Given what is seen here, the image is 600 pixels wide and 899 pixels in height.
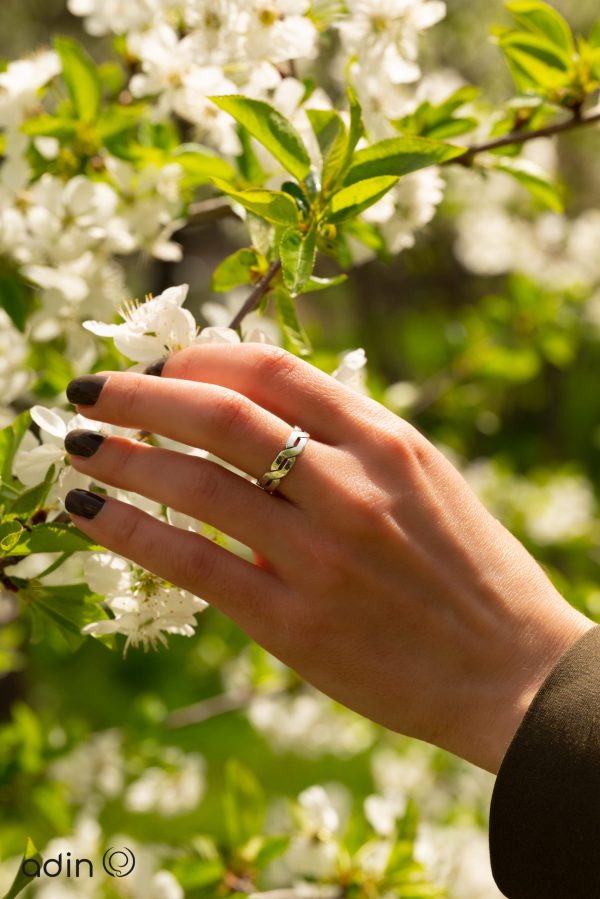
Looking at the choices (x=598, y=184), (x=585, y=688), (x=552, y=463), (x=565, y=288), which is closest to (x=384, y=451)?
(x=585, y=688)

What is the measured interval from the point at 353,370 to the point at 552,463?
376cm

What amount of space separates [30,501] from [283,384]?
30 cm

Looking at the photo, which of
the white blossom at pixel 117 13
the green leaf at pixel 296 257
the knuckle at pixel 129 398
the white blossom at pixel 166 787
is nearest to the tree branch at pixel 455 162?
the green leaf at pixel 296 257

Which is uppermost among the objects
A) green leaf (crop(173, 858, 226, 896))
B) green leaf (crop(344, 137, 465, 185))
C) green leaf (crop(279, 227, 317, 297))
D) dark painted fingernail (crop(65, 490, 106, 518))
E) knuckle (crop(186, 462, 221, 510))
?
green leaf (crop(344, 137, 465, 185))

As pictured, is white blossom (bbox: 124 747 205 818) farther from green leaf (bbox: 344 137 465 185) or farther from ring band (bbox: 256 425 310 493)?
green leaf (bbox: 344 137 465 185)

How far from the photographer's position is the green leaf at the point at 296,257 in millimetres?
923

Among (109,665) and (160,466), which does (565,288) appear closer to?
(160,466)

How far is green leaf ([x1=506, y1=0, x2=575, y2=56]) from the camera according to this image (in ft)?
4.23

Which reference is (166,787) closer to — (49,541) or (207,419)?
(49,541)

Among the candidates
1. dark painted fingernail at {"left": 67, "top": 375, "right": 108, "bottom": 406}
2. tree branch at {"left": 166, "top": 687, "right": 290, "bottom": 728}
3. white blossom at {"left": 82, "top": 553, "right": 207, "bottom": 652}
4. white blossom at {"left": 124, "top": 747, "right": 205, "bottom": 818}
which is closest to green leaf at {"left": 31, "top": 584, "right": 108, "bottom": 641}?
white blossom at {"left": 82, "top": 553, "right": 207, "bottom": 652}

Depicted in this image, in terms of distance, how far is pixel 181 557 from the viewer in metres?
0.86

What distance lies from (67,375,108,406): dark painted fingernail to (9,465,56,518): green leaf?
0.13m

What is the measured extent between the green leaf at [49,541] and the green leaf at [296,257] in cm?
34

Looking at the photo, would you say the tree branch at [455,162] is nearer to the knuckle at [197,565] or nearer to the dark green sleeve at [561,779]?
the knuckle at [197,565]
